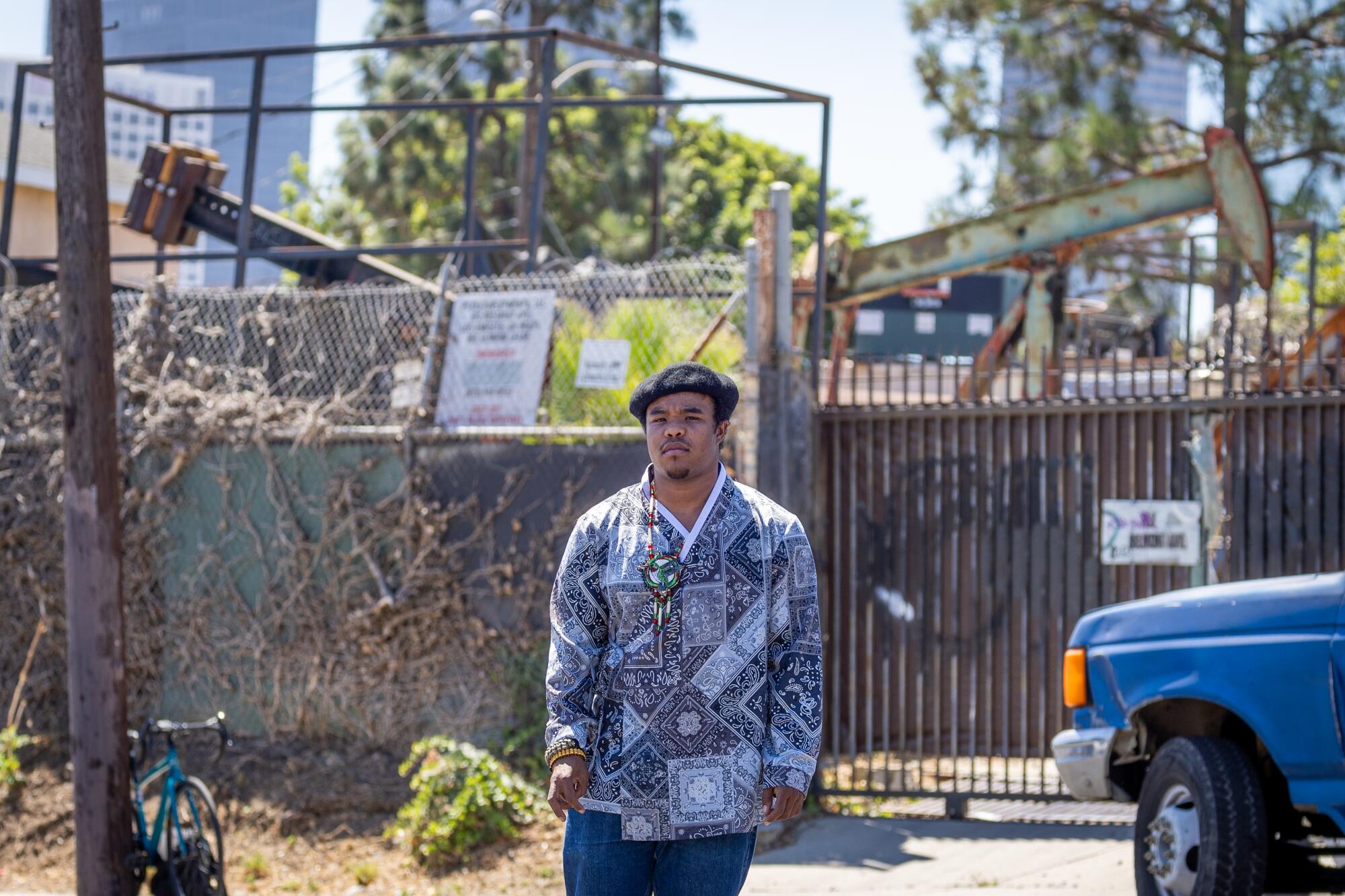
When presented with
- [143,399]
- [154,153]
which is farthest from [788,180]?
[143,399]

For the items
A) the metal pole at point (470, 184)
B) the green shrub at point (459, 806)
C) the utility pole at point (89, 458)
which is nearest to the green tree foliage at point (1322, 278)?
the metal pole at point (470, 184)

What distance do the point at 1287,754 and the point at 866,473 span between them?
346 centimetres

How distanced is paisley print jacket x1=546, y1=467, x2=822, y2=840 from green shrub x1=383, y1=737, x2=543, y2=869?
154 inches

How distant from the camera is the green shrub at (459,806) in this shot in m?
7.25

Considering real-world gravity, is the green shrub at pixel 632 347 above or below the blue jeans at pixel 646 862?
above

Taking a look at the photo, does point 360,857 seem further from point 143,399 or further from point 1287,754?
point 1287,754

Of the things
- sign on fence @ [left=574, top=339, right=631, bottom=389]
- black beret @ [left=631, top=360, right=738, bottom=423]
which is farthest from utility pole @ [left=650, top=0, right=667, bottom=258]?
black beret @ [left=631, top=360, right=738, bottom=423]

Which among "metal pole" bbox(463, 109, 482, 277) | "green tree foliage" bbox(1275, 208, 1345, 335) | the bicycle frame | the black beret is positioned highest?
"green tree foliage" bbox(1275, 208, 1345, 335)

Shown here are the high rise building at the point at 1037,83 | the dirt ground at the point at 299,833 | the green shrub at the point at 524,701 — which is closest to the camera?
the dirt ground at the point at 299,833

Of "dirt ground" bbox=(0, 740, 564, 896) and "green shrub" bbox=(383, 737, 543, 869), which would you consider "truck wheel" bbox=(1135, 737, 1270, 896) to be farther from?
"green shrub" bbox=(383, 737, 543, 869)

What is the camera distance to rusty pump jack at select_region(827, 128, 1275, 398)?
32.3ft

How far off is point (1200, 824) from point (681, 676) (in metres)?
2.35

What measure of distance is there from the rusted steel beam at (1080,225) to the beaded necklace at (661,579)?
7518 mm

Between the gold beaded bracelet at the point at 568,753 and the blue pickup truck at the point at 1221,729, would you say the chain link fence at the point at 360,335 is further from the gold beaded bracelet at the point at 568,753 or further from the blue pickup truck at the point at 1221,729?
the gold beaded bracelet at the point at 568,753
